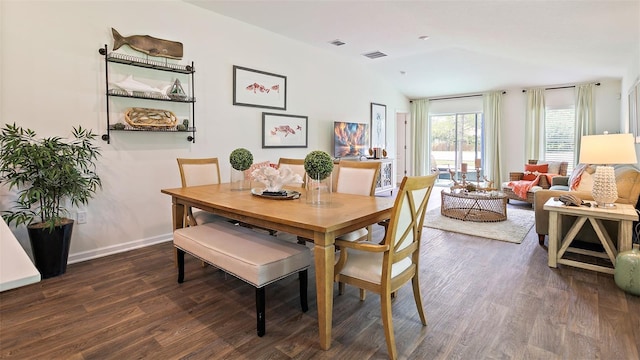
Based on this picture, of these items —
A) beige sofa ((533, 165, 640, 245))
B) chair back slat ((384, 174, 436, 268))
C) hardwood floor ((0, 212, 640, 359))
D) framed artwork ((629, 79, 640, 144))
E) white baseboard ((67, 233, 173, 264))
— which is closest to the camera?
chair back slat ((384, 174, 436, 268))

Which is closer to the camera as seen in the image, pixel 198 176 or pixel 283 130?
pixel 198 176

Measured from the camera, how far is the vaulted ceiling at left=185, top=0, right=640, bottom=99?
11.0ft

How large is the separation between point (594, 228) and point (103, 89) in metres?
4.77

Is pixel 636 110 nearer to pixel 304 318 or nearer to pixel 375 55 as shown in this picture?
pixel 375 55

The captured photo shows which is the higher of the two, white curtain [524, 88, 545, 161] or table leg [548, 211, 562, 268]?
white curtain [524, 88, 545, 161]

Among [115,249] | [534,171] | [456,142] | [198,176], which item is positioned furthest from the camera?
[456,142]

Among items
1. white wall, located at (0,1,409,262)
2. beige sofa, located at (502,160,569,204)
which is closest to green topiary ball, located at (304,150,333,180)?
white wall, located at (0,1,409,262)

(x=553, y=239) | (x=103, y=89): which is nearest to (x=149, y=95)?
(x=103, y=89)

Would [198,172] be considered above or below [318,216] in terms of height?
above

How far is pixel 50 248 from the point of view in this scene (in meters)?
2.84

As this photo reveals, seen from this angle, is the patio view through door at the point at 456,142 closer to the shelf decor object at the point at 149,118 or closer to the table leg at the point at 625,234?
the table leg at the point at 625,234

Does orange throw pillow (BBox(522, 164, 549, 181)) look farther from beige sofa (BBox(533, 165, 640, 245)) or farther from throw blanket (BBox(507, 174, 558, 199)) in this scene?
beige sofa (BBox(533, 165, 640, 245))

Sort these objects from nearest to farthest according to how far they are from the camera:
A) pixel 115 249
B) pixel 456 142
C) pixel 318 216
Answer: pixel 318 216 → pixel 115 249 → pixel 456 142

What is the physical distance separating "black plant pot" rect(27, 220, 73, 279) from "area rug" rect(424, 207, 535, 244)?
161 inches
